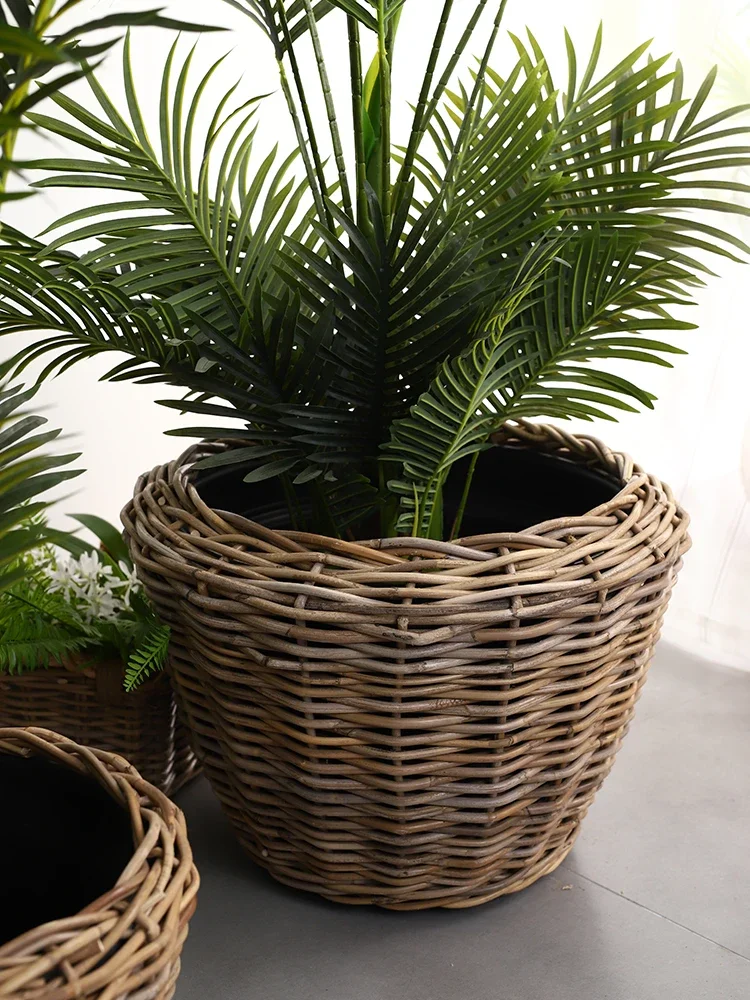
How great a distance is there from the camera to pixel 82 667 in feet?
3.50

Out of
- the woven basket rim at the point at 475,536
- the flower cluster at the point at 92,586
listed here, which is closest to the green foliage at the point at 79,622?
the flower cluster at the point at 92,586

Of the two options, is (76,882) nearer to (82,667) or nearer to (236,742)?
(236,742)

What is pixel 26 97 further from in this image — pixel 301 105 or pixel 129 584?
pixel 129 584

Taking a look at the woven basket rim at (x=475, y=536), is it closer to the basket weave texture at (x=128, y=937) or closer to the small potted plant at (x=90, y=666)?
the small potted plant at (x=90, y=666)

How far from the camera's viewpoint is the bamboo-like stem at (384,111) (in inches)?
33.0

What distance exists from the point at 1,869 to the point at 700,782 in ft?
2.99

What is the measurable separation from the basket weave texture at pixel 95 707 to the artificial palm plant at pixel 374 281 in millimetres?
267

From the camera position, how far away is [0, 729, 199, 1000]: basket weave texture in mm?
508

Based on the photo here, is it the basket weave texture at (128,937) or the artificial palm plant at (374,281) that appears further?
the artificial palm plant at (374,281)

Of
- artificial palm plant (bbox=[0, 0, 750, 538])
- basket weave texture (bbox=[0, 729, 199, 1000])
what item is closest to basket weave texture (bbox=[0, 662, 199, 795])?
artificial palm plant (bbox=[0, 0, 750, 538])

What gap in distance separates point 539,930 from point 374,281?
647mm

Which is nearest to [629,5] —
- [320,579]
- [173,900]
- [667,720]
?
[667,720]

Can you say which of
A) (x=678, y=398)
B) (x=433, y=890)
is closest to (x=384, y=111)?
(x=433, y=890)

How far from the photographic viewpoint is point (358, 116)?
88 cm
